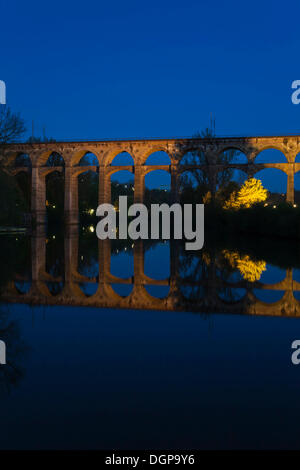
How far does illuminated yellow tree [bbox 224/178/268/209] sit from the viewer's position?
119 ft

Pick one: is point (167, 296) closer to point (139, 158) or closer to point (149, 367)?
point (149, 367)

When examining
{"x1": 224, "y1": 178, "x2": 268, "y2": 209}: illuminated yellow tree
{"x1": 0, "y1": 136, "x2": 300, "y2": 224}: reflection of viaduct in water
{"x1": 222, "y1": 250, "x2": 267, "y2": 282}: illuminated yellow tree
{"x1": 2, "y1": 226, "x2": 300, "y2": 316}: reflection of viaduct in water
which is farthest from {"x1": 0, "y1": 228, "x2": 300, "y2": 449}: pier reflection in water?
{"x1": 0, "y1": 136, "x2": 300, "y2": 224}: reflection of viaduct in water

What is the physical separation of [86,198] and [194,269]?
50.9m

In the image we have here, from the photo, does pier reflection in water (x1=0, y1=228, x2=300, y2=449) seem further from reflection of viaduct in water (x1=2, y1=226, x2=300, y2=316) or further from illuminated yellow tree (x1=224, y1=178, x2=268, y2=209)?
illuminated yellow tree (x1=224, y1=178, x2=268, y2=209)

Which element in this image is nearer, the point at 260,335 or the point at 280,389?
the point at 280,389

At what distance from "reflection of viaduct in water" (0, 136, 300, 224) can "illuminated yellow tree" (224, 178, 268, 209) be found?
15.4 ft

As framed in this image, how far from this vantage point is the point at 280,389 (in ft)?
11.6

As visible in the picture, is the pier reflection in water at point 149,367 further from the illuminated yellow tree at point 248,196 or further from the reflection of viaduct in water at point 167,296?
the illuminated yellow tree at point 248,196

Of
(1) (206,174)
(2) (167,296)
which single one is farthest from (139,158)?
(2) (167,296)

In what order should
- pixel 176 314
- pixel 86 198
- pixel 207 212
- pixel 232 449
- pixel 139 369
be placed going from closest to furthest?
pixel 232 449
pixel 139 369
pixel 176 314
pixel 207 212
pixel 86 198
